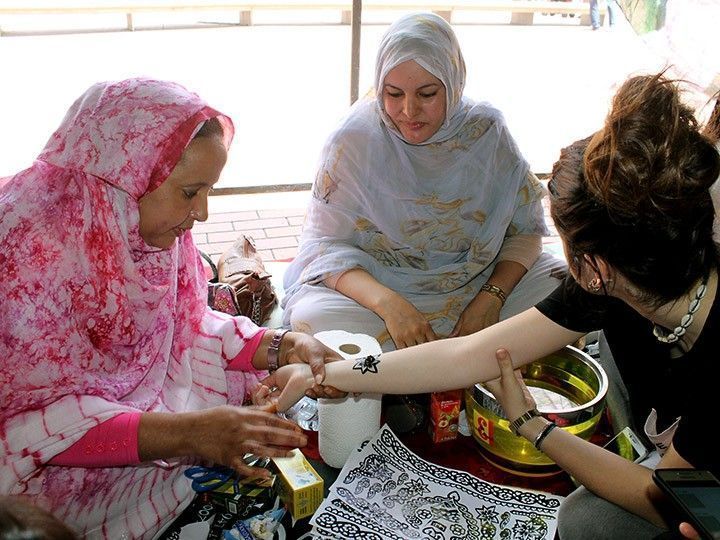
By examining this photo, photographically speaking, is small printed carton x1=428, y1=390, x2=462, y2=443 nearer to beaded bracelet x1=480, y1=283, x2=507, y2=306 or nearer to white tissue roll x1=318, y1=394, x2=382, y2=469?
white tissue roll x1=318, y1=394, x2=382, y2=469

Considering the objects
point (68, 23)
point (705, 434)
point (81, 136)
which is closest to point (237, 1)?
point (68, 23)

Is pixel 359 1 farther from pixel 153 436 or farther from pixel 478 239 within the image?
pixel 153 436

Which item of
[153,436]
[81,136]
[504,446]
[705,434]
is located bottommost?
[504,446]

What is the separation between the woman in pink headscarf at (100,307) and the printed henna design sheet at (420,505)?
21 cm

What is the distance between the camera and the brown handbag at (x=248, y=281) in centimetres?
236

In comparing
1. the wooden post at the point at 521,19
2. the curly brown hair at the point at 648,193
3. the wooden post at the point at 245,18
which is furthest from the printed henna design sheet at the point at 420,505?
the wooden post at the point at 521,19

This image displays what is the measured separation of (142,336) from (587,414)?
1.11 meters

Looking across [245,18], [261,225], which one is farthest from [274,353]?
[245,18]

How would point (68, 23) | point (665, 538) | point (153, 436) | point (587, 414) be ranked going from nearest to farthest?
point (665, 538), point (153, 436), point (587, 414), point (68, 23)

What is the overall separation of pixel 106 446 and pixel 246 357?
498 millimetres

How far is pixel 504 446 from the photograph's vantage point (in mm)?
1736

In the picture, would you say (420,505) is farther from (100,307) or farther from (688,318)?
(100,307)

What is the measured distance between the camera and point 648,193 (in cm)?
121

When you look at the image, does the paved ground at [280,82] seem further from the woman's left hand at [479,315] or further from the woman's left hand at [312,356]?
the woman's left hand at [312,356]
